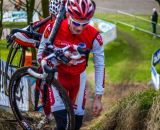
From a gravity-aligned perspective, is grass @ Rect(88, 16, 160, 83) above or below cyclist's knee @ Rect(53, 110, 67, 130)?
below

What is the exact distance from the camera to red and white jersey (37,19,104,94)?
18.8ft

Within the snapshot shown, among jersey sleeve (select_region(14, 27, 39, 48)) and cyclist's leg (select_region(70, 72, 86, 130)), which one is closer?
cyclist's leg (select_region(70, 72, 86, 130))

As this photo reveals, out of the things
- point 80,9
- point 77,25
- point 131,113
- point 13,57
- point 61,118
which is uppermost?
point 80,9

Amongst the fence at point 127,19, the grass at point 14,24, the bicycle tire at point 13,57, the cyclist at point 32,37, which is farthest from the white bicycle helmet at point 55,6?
the fence at point 127,19

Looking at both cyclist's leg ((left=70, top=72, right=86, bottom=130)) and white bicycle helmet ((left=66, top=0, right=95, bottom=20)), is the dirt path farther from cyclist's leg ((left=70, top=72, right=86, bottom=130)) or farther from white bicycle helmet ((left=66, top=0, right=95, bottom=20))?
white bicycle helmet ((left=66, top=0, right=95, bottom=20))

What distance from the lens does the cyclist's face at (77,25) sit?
5.47 meters

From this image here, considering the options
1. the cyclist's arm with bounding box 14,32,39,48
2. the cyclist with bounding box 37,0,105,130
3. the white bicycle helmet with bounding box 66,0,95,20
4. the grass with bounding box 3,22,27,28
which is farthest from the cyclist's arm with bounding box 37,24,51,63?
the grass with bounding box 3,22,27,28

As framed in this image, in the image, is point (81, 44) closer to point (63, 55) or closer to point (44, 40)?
point (63, 55)

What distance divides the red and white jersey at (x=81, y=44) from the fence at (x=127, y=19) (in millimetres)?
19999

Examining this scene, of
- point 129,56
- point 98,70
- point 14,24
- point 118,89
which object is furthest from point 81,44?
point 14,24

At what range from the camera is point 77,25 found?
5.52 m

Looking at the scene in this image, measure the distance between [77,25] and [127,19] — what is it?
24.4 metres

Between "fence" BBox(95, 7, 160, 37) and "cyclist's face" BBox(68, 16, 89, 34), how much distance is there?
66.4 feet

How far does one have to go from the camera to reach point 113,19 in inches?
1201
